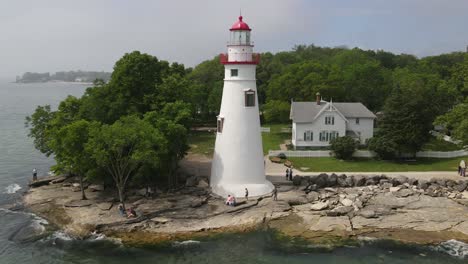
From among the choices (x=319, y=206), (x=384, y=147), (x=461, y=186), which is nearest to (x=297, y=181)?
(x=319, y=206)

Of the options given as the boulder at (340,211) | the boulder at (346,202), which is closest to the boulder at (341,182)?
the boulder at (346,202)

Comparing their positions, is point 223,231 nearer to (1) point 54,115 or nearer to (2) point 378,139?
(1) point 54,115

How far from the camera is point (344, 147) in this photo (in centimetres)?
4228

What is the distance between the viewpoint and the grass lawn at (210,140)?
47.3 meters

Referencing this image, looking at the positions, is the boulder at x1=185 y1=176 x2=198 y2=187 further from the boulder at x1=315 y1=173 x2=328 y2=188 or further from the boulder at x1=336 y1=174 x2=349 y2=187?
the boulder at x1=336 y1=174 x2=349 y2=187

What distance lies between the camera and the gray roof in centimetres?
4853

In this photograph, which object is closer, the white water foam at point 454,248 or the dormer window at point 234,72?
the white water foam at point 454,248

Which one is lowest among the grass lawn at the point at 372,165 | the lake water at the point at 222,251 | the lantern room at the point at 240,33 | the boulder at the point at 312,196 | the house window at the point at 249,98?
→ the lake water at the point at 222,251

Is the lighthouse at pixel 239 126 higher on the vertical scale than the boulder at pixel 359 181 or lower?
higher

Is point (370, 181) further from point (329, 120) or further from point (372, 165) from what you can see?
point (329, 120)

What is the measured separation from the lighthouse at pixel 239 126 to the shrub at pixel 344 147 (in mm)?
14019

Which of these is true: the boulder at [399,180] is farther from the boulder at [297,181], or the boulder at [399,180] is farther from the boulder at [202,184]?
the boulder at [202,184]

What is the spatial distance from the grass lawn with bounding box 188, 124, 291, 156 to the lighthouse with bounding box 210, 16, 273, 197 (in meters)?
14.2

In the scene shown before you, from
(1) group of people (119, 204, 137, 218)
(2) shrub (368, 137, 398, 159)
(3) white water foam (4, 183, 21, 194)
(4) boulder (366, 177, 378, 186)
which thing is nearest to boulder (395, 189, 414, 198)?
(4) boulder (366, 177, 378, 186)
